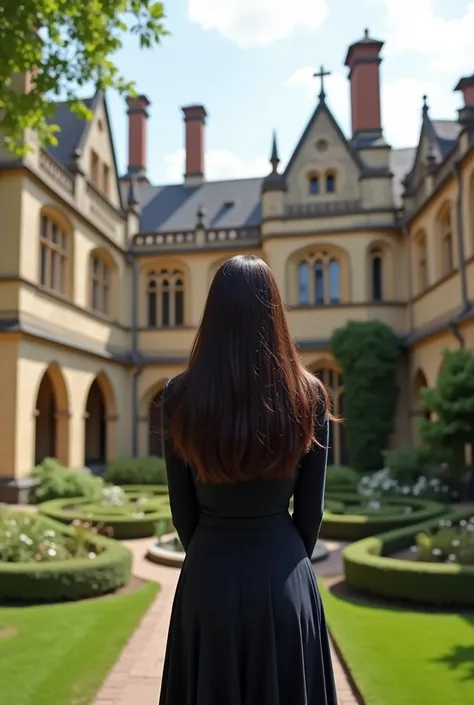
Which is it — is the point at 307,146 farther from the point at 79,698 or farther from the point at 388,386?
the point at 79,698

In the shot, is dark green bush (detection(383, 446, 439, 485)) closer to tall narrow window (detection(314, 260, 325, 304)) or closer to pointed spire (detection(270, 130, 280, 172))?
tall narrow window (detection(314, 260, 325, 304))

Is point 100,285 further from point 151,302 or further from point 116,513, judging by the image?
point 116,513

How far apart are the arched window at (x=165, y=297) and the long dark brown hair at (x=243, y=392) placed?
22.4 m

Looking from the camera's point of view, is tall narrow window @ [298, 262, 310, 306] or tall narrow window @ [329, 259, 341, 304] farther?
tall narrow window @ [298, 262, 310, 306]

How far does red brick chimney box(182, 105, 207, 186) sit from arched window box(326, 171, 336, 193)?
7703 millimetres

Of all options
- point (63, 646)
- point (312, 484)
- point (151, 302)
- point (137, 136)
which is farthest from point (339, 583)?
point (137, 136)

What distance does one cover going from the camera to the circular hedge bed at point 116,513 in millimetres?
11945

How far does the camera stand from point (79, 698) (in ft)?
15.2

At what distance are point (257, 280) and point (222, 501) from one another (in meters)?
0.77

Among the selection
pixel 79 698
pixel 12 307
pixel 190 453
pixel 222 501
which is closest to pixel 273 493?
pixel 222 501

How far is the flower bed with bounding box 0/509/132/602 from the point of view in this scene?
24.3 feet

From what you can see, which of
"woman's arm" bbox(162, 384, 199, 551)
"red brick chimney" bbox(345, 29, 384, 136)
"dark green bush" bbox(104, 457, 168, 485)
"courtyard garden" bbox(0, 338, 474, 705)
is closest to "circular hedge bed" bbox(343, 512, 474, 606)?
"courtyard garden" bbox(0, 338, 474, 705)

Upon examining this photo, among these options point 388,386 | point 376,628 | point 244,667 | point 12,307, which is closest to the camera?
point 244,667

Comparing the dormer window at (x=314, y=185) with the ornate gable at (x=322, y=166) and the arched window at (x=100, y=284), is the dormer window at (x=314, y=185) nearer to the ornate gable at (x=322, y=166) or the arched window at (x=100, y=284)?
the ornate gable at (x=322, y=166)
